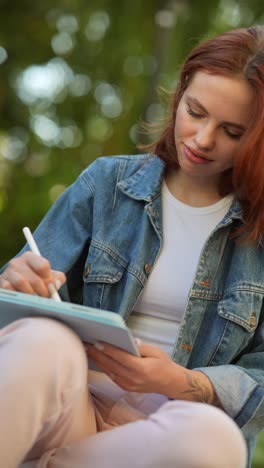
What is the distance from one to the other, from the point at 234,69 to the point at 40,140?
11.7 feet

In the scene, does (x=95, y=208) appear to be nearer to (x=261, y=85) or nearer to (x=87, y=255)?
(x=87, y=255)

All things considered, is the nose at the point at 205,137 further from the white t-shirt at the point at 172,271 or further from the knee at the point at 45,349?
the knee at the point at 45,349

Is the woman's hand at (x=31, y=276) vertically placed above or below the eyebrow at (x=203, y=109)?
below

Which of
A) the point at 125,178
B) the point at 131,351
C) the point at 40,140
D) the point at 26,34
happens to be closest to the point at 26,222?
the point at 40,140

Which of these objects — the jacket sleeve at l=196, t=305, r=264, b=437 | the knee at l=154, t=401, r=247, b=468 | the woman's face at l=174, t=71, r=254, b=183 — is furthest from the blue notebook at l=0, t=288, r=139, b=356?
the woman's face at l=174, t=71, r=254, b=183

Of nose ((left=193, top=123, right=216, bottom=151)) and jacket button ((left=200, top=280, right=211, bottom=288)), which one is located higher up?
nose ((left=193, top=123, right=216, bottom=151))

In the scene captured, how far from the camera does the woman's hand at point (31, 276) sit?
4.77 feet

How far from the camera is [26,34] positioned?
16.1ft

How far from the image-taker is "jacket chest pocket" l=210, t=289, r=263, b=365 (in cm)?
177

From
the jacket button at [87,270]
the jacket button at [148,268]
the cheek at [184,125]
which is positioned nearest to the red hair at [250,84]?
the cheek at [184,125]

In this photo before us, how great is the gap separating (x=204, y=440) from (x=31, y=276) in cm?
45

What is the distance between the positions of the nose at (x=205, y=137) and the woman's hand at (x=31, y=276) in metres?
0.45

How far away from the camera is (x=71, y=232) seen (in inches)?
73.0

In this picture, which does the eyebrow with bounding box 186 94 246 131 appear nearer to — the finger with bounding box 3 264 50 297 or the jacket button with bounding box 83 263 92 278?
the jacket button with bounding box 83 263 92 278
